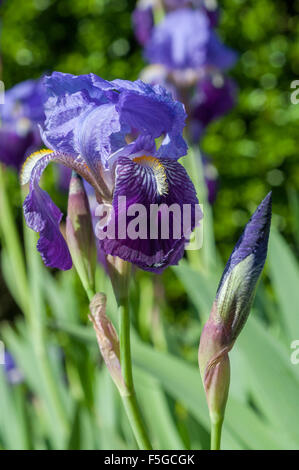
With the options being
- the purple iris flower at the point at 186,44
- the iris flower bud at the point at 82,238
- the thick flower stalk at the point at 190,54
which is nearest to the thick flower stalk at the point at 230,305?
the iris flower bud at the point at 82,238

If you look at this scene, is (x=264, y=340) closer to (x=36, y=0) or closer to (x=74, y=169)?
(x=74, y=169)

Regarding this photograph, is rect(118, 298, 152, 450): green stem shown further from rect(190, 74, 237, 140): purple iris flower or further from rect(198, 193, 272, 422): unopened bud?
rect(190, 74, 237, 140): purple iris flower

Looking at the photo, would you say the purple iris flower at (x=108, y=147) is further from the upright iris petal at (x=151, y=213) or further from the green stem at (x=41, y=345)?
the green stem at (x=41, y=345)

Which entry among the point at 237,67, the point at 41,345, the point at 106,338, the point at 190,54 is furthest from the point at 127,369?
the point at 237,67

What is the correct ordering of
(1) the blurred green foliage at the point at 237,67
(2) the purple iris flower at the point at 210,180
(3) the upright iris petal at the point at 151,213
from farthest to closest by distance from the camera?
(1) the blurred green foliage at the point at 237,67
(2) the purple iris flower at the point at 210,180
(3) the upright iris petal at the point at 151,213

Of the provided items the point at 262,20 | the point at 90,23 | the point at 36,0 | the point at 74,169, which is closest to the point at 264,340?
the point at 74,169

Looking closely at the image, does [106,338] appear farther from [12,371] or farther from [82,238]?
[12,371]
